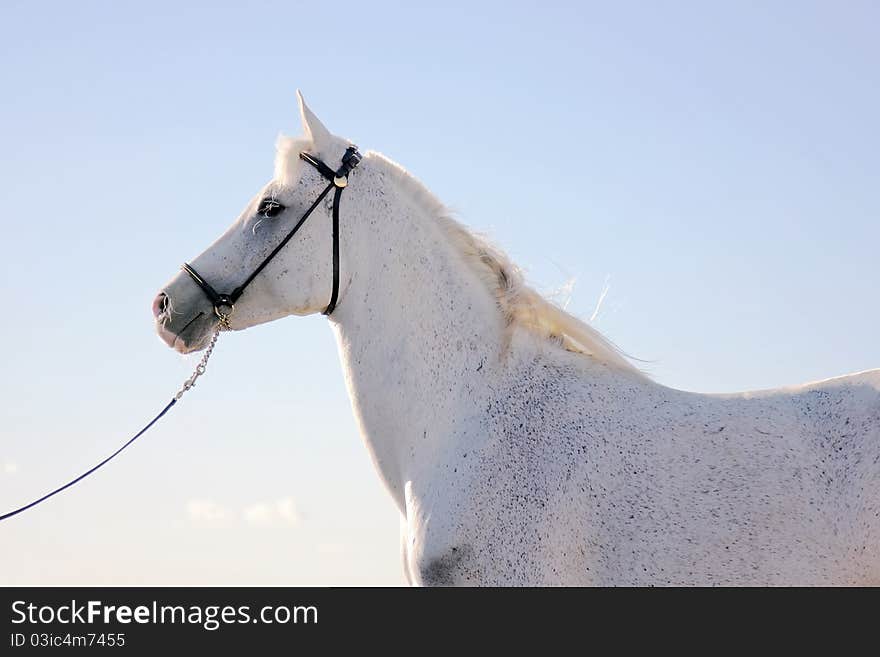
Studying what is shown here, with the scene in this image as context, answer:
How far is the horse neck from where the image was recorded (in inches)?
195

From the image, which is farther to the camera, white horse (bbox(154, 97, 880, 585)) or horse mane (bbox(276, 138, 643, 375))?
horse mane (bbox(276, 138, 643, 375))

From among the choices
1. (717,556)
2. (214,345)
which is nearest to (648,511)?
(717,556)

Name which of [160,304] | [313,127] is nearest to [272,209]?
[313,127]

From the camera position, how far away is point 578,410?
475 cm

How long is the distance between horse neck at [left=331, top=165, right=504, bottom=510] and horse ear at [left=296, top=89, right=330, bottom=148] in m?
0.43

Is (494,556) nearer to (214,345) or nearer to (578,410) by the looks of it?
(578,410)

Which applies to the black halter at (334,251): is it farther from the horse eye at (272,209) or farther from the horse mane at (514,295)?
the horse mane at (514,295)

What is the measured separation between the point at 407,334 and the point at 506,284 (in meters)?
0.60

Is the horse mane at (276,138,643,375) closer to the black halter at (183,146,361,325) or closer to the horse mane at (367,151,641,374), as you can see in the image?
the horse mane at (367,151,641,374)

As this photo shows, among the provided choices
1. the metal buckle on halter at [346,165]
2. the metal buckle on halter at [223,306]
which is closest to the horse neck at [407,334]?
the metal buckle on halter at [346,165]

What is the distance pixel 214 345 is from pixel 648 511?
8.13 feet

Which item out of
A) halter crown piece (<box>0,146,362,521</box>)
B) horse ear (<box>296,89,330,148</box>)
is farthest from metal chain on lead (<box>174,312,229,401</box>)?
horse ear (<box>296,89,330,148</box>)

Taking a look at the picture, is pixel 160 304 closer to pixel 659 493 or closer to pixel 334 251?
pixel 334 251

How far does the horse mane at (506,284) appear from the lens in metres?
5.13
